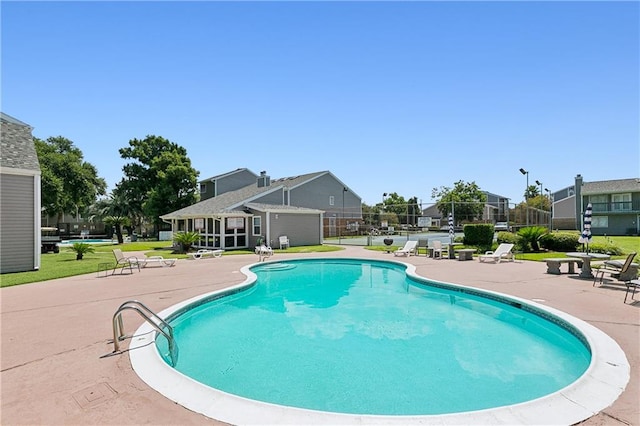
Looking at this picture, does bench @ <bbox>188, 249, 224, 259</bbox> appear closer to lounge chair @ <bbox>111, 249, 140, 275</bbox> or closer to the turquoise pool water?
lounge chair @ <bbox>111, 249, 140, 275</bbox>

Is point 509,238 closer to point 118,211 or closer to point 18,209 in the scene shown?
point 18,209

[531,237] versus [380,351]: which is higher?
[531,237]

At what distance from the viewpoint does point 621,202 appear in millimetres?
34031

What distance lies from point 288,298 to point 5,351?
6492mm

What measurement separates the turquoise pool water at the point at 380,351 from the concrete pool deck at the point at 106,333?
34.5 inches

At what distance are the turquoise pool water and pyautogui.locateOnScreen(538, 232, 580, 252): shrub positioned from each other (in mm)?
11212

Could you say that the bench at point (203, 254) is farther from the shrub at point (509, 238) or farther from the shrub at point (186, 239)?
the shrub at point (509, 238)

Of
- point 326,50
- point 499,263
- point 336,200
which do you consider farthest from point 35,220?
point 336,200

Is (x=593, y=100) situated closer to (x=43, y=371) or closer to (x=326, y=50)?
(x=326, y=50)

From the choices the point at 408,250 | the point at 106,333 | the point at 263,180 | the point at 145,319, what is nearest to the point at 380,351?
the point at 145,319

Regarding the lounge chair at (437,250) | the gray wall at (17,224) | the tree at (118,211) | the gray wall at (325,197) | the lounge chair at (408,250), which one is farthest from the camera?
the tree at (118,211)

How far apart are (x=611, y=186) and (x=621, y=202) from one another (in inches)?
94.4

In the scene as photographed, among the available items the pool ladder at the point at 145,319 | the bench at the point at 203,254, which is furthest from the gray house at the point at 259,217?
the pool ladder at the point at 145,319

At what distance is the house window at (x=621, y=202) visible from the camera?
111 feet
